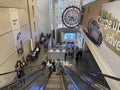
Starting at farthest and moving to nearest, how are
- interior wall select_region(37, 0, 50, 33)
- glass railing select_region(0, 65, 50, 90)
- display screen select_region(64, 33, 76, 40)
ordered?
1. interior wall select_region(37, 0, 50, 33)
2. display screen select_region(64, 33, 76, 40)
3. glass railing select_region(0, 65, 50, 90)

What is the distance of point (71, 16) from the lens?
12664 mm

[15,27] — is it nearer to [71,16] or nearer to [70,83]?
[70,83]

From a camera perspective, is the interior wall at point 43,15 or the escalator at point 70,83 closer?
the escalator at point 70,83

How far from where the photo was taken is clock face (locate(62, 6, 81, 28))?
40.6 ft

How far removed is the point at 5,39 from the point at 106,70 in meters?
5.33

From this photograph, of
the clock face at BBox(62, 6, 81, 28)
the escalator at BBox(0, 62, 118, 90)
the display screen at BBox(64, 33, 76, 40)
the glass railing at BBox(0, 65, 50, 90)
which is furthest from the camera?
the display screen at BBox(64, 33, 76, 40)

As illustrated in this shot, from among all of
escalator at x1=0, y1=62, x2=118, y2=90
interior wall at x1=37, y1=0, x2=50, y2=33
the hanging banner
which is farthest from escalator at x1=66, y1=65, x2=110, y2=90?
interior wall at x1=37, y1=0, x2=50, y2=33

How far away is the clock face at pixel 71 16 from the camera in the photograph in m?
12.4

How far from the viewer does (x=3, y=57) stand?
6.43 m

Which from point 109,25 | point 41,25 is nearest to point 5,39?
point 109,25

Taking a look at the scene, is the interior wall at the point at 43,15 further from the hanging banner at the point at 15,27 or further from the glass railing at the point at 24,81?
the glass railing at the point at 24,81

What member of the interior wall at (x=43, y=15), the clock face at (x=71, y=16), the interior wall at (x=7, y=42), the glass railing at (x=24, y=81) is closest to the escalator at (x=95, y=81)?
the glass railing at (x=24, y=81)

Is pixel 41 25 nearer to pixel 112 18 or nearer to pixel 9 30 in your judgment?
pixel 9 30

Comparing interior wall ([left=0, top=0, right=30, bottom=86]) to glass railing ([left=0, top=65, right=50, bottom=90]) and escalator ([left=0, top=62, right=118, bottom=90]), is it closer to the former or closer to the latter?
glass railing ([left=0, top=65, right=50, bottom=90])
